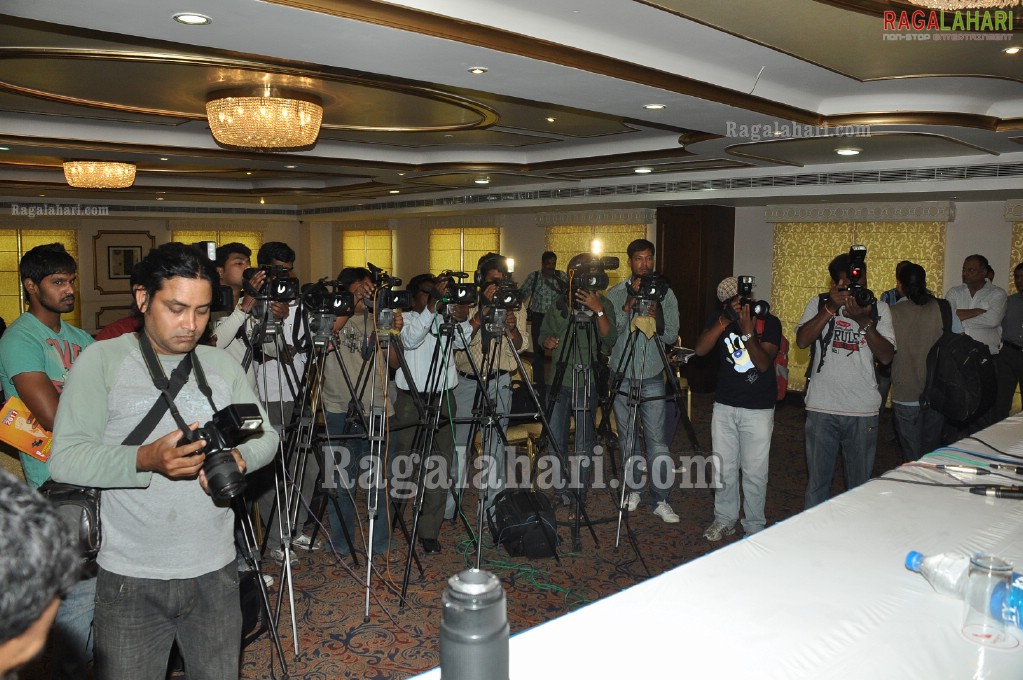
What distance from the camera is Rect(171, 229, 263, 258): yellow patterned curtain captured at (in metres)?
13.4

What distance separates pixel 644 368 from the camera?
4117mm

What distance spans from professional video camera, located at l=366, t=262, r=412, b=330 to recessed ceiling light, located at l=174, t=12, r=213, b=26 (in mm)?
1145

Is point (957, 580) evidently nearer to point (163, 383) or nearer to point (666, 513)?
point (163, 383)

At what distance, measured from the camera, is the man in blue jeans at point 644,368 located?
155 inches

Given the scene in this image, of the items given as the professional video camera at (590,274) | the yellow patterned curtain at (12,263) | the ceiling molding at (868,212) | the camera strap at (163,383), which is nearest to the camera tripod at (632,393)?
Result: the professional video camera at (590,274)

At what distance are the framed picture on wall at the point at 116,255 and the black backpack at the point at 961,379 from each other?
483 inches

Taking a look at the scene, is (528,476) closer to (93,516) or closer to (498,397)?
(498,397)

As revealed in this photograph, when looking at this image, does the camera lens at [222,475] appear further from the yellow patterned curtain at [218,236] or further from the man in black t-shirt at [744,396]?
the yellow patterned curtain at [218,236]

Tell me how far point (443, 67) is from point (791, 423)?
541 centimetres

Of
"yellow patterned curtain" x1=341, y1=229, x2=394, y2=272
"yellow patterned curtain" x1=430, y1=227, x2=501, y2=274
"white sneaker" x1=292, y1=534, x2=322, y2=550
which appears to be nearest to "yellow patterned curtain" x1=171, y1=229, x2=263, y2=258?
"yellow patterned curtain" x1=341, y1=229, x2=394, y2=272

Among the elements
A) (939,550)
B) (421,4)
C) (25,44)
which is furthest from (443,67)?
(939,550)

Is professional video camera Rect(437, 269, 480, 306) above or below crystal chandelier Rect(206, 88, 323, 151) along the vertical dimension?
below

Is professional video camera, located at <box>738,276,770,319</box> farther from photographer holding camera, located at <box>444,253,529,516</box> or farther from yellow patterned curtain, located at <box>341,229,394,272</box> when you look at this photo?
yellow patterned curtain, located at <box>341,229,394,272</box>

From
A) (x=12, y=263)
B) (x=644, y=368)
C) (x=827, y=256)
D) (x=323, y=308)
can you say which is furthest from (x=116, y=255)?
(x=644, y=368)
